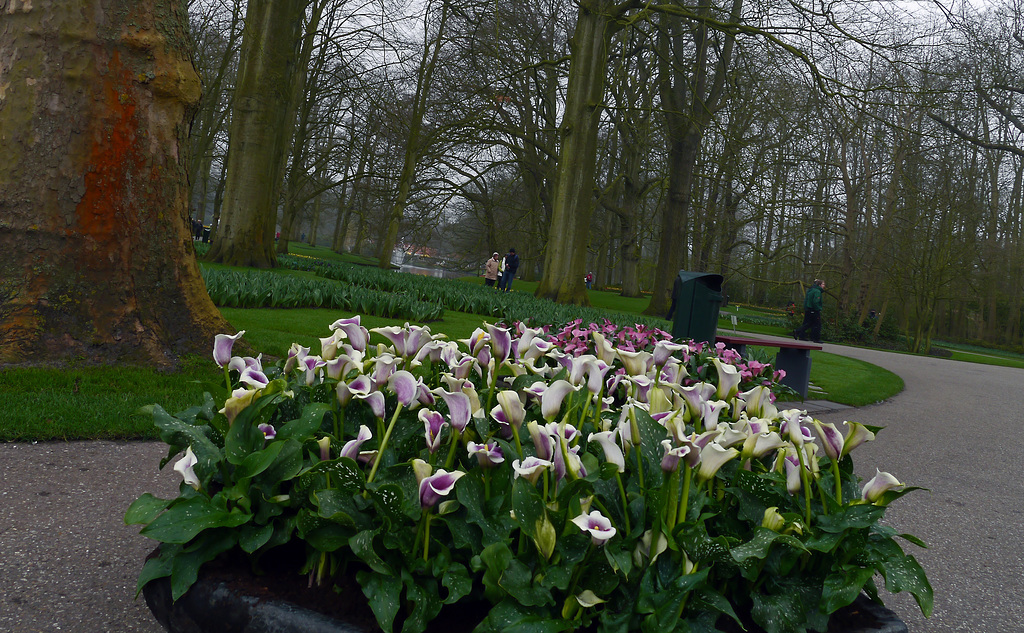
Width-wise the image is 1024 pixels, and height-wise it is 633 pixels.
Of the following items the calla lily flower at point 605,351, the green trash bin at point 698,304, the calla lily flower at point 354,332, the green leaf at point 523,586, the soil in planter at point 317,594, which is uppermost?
the green trash bin at point 698,304

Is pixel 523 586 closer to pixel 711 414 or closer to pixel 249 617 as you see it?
pixel 249 617

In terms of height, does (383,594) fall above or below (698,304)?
below

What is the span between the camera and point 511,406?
5.59 ft

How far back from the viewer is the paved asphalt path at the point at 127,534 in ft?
6.44

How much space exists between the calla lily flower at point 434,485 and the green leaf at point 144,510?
0.60 metres

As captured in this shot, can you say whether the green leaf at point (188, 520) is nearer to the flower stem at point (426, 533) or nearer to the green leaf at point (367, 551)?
the green leaf at point (367, 551)

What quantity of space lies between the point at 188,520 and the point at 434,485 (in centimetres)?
56

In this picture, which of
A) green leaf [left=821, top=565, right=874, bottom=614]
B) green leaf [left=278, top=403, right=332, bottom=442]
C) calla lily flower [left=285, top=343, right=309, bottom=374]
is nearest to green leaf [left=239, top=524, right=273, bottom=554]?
green leaf [left=278, top=403, right=332, bottom=442]

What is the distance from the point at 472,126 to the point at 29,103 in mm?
12540

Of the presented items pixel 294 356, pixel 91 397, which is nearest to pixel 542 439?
pixel 294 356

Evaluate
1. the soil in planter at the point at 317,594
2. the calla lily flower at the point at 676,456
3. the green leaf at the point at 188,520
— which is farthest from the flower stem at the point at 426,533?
the calla lily flower at the point at 676,456

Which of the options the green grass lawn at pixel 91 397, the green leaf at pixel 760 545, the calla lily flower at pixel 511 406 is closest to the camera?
the green leaf at pixel 760 545

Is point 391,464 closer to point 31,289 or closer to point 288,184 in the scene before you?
point 31,289

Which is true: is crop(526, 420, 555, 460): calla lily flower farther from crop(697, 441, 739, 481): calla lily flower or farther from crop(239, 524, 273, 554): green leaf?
crop(239, 524, 273, 554): green leaf
